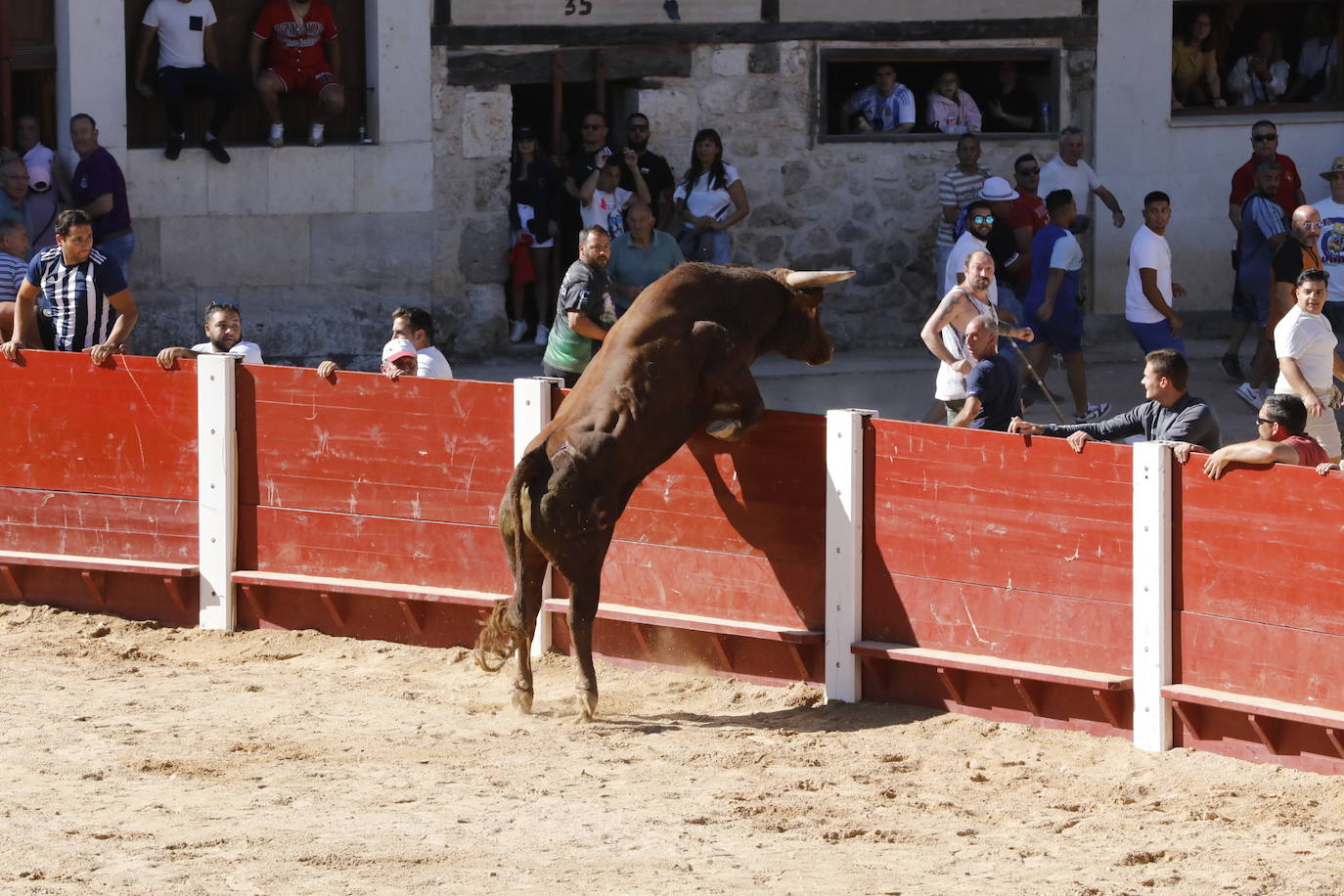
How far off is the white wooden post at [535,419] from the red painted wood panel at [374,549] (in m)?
0.24

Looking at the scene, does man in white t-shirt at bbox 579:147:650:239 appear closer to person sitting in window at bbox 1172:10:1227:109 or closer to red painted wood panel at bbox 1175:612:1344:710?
person sitting in window at bbox 1172:10:1227:109

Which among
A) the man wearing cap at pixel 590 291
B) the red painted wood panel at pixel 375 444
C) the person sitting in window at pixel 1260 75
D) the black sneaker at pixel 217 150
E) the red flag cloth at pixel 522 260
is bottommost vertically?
the red painted wood panel at pixel 375 444

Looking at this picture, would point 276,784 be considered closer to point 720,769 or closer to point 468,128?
point 720,769

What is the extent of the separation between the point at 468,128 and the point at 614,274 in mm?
3611

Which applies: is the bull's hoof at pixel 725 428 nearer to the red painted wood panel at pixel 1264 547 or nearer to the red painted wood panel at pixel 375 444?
the red painted wood panel at pixel 375 444

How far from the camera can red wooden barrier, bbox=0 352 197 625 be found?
9227 millimetres

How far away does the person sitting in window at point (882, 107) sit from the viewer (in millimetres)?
15422

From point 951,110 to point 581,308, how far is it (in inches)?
260

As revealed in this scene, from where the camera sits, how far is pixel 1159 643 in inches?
278

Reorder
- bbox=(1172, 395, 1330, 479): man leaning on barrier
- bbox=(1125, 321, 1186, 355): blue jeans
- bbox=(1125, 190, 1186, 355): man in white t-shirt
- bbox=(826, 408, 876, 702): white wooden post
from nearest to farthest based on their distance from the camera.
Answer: bbox=(1172, 395, 1330, 479): man leaning on barrier, bbox=(826, 408, 876, 702): white wooden post, bbox=(1125, 190, 1186, 355): man in white t-shirt, bbox=(1125, 321, 1186, 355): blue jeans

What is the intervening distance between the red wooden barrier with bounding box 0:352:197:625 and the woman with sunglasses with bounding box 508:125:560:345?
5.59m

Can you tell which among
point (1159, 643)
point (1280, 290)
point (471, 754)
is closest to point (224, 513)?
point (471, 754)

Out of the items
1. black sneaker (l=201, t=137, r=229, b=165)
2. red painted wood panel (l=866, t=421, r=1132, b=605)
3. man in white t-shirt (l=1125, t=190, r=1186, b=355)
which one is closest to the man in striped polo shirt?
red painted wood panel (l=866, t=421, r=1132, b=605)

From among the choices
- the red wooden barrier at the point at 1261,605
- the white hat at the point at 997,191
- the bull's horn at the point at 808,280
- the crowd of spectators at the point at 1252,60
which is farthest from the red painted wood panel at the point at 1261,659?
the crowd of spectators at the point at 1252,60
